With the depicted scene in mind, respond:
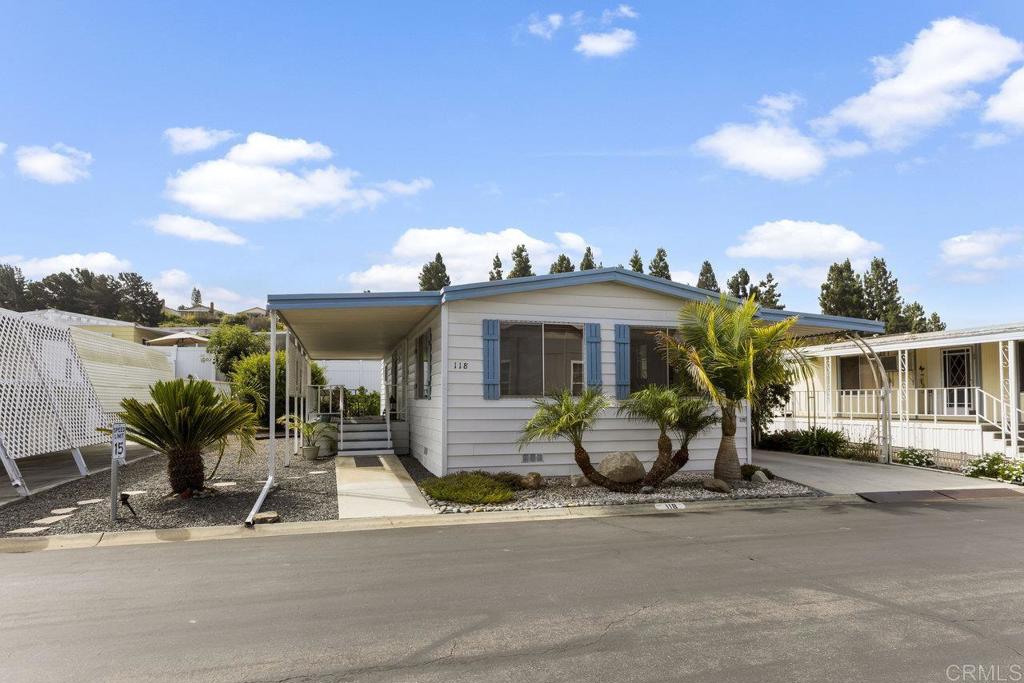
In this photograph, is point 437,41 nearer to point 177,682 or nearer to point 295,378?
point 295,378

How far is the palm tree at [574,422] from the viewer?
10562 millimetres

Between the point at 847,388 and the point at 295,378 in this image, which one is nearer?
the point at 295,378

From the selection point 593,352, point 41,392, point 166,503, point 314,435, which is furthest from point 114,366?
point 593,352

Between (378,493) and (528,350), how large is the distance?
3497 mm

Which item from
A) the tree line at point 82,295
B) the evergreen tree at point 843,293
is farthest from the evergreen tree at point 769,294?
the tree line at point 82,295

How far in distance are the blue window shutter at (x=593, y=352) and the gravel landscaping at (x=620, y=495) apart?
1.78 metres

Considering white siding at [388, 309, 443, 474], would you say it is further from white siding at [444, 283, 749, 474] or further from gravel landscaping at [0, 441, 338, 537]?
gravel landscaping at [0, 441, 338, 537]

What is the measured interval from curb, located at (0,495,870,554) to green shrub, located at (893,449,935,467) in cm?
517

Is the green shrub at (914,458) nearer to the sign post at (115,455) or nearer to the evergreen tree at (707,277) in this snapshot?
the sign post at (115,455)

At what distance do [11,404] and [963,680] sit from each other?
13.5m

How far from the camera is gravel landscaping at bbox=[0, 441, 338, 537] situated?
342 inches

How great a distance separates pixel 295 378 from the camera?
16.3 m

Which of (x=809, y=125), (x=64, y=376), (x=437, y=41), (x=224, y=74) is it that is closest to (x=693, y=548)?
(x=437, y=41)

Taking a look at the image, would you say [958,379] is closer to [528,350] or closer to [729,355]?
[729,355]
